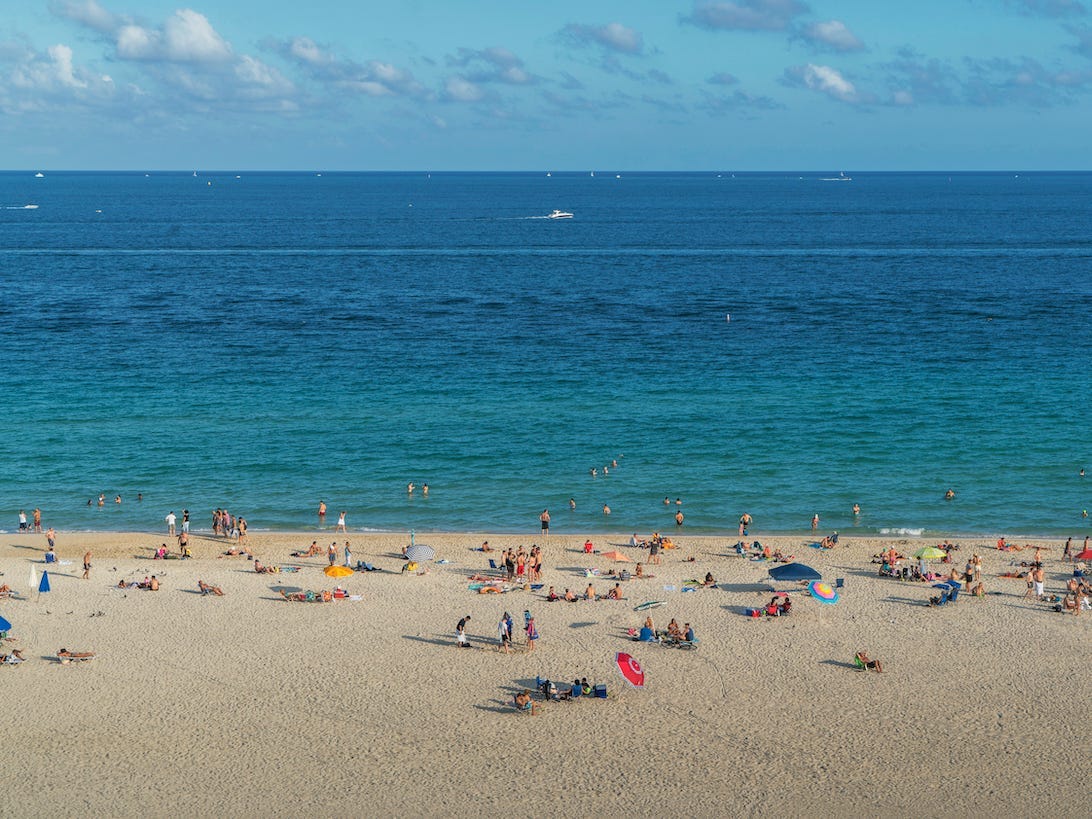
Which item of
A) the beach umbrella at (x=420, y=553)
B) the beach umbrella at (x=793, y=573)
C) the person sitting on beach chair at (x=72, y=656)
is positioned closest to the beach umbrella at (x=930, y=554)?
the beach umbrella at (x=793, y=573)

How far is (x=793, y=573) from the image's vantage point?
37.4m

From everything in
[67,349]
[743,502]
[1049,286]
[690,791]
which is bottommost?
[690,791]

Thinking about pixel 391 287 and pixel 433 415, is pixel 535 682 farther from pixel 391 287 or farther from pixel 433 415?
pixel 391 287

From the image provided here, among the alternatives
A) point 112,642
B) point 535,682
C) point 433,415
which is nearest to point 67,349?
point 433,415

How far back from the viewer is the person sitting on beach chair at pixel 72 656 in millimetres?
31875

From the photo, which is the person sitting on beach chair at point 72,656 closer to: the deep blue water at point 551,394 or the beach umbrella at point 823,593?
the deep blue water at point 551,394

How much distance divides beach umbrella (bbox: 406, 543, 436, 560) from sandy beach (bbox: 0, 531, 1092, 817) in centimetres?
72

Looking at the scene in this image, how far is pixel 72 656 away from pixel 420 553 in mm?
12834

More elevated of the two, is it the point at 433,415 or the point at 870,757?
the point at 433,415

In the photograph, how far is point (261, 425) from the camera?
199ft

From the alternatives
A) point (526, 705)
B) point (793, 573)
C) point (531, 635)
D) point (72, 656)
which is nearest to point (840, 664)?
point (793, 573)

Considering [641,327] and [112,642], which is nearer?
[112,642]

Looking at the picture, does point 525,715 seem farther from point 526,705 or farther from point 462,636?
point 462,636

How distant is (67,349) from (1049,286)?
9001 cm
